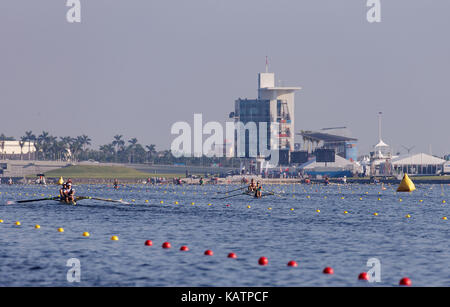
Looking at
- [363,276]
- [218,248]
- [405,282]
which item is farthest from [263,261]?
[405,282]

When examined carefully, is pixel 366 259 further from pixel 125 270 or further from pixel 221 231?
pixel 221 231

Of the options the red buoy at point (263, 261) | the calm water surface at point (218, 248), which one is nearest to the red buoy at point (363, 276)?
the calm water surface at point (218, 248)

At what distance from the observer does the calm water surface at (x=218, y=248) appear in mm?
29438

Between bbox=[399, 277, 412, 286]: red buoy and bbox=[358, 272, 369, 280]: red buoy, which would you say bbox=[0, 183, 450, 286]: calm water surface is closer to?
bbox=[399, 277, 412, 286]: red buoy

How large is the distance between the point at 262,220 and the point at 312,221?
370cm

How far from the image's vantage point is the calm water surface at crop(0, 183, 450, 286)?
96.6 ft

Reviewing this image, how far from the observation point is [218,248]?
126ft

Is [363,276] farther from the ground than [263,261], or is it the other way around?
[263,261]

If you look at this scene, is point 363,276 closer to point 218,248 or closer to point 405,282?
point 405,282

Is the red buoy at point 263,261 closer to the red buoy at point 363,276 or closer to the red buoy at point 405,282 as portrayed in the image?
the red buoy at point 363,276

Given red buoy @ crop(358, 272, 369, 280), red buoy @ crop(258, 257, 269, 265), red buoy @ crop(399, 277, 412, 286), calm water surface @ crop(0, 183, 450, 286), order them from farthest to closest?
red buoy @ crop(258, 257, 269, 265)
calm water surface @ crop(0, 183, 450, 286)
red buoy @ crop(358, 272, 369, 280)
red buoy @ crop(399, 277, 412, 286)

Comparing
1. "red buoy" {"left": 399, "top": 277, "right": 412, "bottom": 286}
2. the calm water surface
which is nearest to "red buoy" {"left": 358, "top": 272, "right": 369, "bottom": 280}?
the calm water surface
